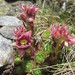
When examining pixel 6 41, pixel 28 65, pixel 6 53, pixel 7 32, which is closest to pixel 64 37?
pixel 28 65

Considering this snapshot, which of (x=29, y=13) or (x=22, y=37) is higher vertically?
(x=29, y=13)

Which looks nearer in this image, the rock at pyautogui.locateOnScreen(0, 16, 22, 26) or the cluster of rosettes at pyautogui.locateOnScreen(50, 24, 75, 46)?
the cluster of rosettes at pyautogui.locateOnScreen(50, 24, 75, 46)

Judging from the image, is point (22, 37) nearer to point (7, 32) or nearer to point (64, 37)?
point (64, 37)

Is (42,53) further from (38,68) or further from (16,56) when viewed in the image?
(16,56)

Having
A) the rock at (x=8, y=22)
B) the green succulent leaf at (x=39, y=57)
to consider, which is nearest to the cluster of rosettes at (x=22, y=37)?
the green succulent leaf at (x=39, y=57)

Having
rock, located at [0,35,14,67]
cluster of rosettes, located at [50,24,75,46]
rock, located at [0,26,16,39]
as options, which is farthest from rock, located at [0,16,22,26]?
cluster of rosettes, located at [50,24,75,46]

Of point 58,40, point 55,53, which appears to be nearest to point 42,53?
point 55,53

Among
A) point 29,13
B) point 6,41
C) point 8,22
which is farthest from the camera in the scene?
point 8,22

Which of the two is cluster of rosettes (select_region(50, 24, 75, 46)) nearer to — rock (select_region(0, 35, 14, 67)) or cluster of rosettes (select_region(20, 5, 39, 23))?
cluster of rosettes (select_region(20, 5, 39, 23))
